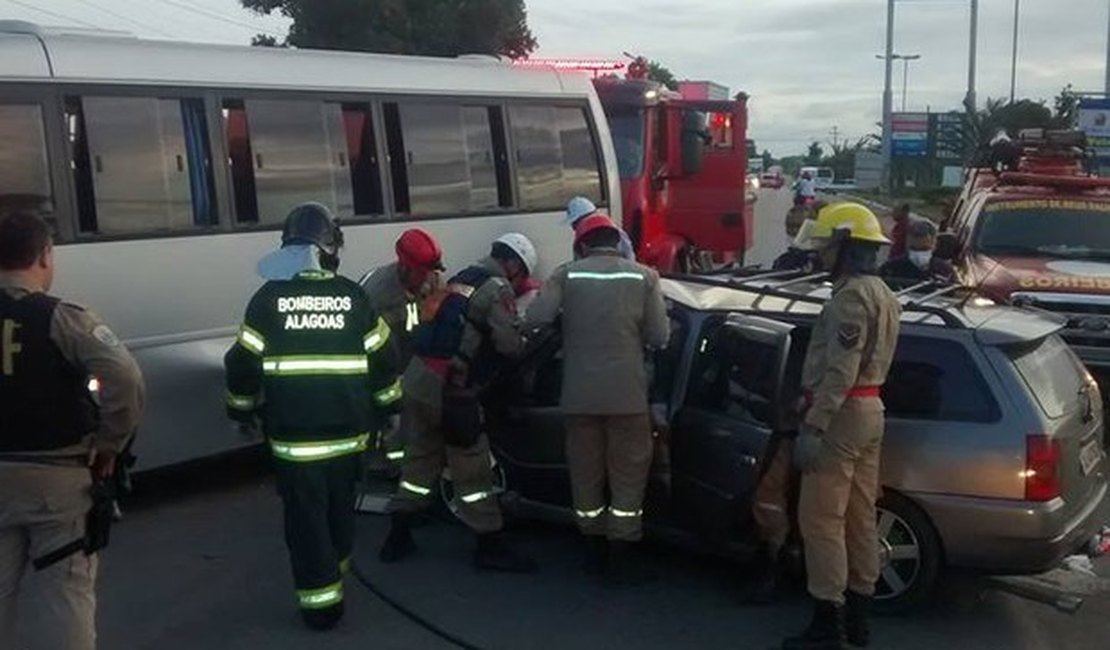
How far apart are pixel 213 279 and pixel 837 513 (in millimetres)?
4477

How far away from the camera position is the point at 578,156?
493 inches

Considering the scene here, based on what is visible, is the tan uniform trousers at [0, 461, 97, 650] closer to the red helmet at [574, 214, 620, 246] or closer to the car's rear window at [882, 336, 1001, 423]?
the red helmet at [574, 214, 620, 246]

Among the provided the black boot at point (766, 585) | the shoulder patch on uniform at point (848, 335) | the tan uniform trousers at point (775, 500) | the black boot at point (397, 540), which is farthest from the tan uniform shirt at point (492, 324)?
the shoulder patch on uniform at point (848, 335)

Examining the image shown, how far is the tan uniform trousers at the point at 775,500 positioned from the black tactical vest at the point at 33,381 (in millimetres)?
3250

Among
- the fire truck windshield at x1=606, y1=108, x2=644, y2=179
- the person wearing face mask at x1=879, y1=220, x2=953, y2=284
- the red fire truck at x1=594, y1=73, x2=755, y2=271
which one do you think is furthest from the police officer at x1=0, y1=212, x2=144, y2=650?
the fire truck windshield at x1=606, y1=108, x2=644, y2=179

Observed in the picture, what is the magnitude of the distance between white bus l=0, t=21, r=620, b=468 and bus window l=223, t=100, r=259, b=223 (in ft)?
0.04

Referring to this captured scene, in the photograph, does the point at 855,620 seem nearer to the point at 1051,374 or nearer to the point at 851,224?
the point at 1051,374

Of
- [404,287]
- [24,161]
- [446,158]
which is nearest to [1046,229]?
[446,158]

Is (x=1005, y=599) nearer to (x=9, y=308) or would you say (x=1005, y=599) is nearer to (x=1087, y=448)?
(x=1087, y=448)

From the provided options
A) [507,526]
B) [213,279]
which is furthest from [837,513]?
[213,279]

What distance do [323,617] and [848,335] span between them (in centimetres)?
267

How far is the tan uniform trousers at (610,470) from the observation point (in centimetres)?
692

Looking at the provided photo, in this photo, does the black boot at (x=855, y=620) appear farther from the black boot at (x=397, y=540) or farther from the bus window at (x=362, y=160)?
the bus window at (x=362, y=160)

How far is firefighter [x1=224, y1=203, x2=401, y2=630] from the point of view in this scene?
6148 millimetres
